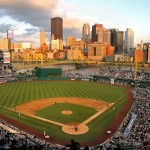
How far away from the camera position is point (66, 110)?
37.5 m

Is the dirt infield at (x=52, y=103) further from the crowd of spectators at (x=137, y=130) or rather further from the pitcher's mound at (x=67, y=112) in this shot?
the crowd of spectators at (x=137, y=130)

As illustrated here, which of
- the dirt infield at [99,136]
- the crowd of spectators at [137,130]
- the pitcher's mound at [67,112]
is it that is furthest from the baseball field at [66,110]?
the crowd of spectators at [137,130]

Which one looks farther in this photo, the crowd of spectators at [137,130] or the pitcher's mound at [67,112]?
the pitcher's mound at [67,112]

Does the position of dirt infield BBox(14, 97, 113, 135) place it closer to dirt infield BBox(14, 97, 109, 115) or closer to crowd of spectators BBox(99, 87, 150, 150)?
dirt infield BBox(14, 97, 109, 115)

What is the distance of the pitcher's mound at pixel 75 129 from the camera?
92.5 ft

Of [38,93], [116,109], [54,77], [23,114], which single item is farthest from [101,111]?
[54,77]

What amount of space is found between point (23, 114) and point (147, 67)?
132 metres

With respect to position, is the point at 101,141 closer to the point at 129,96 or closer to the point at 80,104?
the point at 80,104

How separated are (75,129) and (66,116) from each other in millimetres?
5683

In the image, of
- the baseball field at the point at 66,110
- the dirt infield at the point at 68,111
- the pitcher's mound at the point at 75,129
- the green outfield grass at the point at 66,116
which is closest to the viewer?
the pitcher's mound at the point at 75,129

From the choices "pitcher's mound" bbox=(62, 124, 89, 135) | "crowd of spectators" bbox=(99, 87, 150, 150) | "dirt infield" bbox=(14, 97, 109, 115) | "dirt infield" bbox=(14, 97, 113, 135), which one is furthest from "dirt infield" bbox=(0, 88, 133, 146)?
"pitcher's mound" bbox=(62, 124, 89, 135)

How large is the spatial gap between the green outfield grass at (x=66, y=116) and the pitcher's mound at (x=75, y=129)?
1.87 metres

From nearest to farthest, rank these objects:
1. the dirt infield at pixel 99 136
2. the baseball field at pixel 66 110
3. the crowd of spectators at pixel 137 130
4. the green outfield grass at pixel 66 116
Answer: the crowd of spectators at pixel 137 130 < the dirt infield at pixel 99 136 < the baseball field at pixel 66 110 < the green outfield grass at pixel 66 116

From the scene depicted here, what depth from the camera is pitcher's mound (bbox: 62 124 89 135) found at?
92.5 feet
